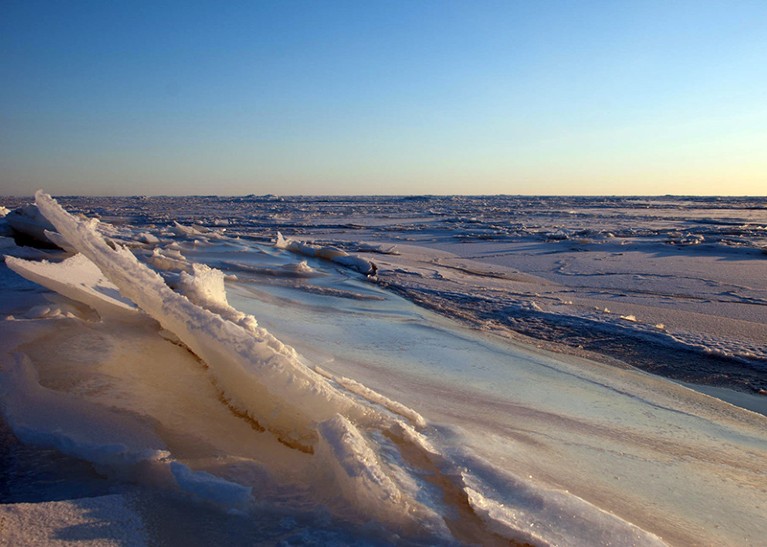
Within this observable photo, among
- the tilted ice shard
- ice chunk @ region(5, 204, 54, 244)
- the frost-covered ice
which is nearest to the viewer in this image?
the frost-covered ice

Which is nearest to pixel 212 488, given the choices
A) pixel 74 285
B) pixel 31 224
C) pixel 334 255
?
pixel 74 285

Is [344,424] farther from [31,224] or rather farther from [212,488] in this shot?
[31,224]

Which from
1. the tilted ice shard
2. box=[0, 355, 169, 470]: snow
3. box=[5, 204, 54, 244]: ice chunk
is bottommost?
box=[0, 355, 169, 470]: snow

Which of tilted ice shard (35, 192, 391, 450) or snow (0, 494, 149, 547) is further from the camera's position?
tilted ice shard (35, 192, 391, 450)

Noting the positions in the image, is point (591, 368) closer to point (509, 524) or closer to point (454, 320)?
point (454, 320)

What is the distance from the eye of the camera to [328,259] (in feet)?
28.4

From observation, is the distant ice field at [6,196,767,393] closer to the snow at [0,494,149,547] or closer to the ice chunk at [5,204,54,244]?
the snow at [0,494,149,547]

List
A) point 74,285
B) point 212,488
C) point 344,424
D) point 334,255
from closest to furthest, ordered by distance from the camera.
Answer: point 212,488 < point 344,424 < point 74,285 < point 334,255

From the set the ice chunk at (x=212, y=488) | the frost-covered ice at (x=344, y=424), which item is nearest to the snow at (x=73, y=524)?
the frost-covered ice at (x=344, y=424)

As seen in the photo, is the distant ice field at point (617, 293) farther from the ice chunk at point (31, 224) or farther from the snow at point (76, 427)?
the ice chunk at point (31, 224)

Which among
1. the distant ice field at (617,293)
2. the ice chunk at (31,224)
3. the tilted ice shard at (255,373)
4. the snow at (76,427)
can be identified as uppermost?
the ice chunk at (31,224)

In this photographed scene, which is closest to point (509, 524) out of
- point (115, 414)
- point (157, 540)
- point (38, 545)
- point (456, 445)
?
point (456, 445)

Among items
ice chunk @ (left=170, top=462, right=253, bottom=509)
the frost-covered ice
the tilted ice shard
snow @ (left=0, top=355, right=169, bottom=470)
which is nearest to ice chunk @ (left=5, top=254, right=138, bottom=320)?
the frost-covered ice

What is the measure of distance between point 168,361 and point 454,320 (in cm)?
298
